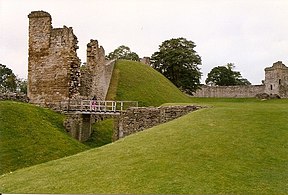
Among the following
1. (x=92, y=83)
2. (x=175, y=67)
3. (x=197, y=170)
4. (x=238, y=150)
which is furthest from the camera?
(x=175, y=67)

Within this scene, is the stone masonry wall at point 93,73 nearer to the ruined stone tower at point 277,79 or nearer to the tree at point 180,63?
the tree at point 180,63

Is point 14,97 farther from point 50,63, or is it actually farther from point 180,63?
point 180,63

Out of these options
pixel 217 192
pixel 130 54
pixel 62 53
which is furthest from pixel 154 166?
pixel 130 54

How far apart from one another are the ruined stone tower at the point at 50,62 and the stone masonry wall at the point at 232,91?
39.6 metres

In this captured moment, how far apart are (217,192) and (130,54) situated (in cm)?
6559

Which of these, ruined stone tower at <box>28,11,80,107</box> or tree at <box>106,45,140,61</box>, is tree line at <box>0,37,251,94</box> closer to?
tree at <box>106,45,140,61</box>

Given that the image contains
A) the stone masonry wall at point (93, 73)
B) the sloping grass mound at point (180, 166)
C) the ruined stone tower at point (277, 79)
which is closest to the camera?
the sloping grass mound at point (180, 166)

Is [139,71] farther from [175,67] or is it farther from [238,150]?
[238,150]

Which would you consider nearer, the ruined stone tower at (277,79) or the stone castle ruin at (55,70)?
the stone castle ruin at (55,70)

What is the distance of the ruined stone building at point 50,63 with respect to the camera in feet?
84.5

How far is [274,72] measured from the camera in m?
60.4

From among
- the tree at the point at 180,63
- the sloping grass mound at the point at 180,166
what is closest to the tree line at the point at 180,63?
the tree at the point at 180,63

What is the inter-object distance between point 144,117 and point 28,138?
5.57 metres

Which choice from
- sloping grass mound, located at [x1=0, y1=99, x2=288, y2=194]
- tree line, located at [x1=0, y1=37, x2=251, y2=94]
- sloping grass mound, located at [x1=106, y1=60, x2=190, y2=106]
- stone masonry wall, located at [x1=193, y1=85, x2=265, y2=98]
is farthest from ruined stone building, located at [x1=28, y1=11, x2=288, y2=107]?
stone masonry wall, located at [x1=193, y1=85, x2=265, y2=98]
